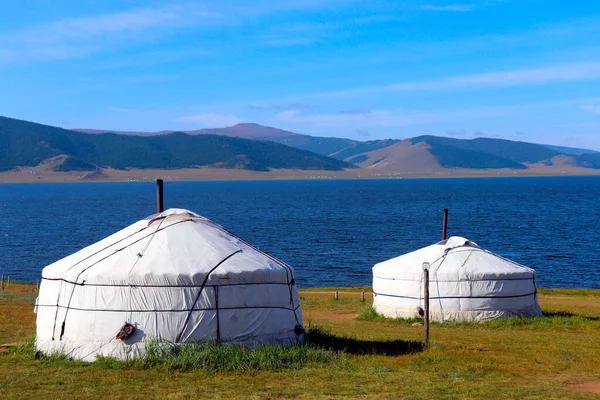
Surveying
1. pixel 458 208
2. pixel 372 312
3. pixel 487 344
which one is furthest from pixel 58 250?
pixel 458 208

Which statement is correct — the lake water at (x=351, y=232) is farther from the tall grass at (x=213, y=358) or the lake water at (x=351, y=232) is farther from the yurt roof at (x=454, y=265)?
the tall grass at (x=213, y=358)

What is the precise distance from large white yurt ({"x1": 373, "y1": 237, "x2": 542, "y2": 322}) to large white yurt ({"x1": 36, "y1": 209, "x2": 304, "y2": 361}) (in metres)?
8.61

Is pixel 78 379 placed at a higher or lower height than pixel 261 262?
lower

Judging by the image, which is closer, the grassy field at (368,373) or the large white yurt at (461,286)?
the grassy field at (368,373)

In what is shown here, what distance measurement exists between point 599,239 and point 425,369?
2589 inches

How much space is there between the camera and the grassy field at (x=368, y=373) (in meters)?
13.4

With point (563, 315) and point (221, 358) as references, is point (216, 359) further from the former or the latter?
point (563, 315)

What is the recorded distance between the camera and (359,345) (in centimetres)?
1841

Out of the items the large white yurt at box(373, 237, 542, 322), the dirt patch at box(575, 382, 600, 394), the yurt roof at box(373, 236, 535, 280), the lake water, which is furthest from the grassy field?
the lake water

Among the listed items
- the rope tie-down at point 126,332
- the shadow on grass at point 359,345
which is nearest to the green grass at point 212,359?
the rope tie-down at point 126,332

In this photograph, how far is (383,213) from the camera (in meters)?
117

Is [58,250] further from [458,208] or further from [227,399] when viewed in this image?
[458,208]

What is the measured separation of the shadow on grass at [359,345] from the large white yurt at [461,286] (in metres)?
5.72

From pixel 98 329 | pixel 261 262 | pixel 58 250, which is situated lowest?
pixel 58 250
